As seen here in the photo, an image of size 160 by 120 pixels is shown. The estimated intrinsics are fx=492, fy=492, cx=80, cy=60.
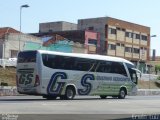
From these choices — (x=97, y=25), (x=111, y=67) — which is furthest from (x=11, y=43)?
(x=111, y=67)

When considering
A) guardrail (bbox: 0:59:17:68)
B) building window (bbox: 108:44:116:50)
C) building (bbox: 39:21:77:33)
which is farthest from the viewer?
building (bbox: 39:21:77:33)

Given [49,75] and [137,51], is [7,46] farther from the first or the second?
[137,51]

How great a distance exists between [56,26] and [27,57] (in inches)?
2892

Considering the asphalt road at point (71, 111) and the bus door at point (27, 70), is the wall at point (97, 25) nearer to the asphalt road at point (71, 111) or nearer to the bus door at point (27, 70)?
the bus door at point (27, 70)

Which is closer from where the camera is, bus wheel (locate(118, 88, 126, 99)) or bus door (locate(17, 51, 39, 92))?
bus door (locate(17, 51, 39, 92))

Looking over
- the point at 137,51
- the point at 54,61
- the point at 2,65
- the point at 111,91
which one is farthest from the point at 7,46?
the point at 137,51

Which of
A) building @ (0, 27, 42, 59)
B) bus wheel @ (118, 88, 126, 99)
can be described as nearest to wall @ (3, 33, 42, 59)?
building @ (0, 27, 42, 59)

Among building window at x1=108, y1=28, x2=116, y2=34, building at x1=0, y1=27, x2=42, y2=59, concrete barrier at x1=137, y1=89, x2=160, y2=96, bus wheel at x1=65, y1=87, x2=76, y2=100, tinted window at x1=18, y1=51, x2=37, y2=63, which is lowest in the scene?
concrete barrier at x1=137, y1=89, x2=160, y2=96

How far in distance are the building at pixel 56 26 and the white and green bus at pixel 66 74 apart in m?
66.7

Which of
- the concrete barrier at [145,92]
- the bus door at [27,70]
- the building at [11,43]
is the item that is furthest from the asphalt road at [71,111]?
the building at [11,43]

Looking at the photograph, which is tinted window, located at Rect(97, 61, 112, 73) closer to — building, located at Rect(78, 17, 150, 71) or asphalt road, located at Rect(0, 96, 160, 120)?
asphalt road, located at Rect(0, 96, 160, 120)

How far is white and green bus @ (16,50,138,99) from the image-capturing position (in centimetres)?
2991

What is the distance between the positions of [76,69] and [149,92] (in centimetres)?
2383

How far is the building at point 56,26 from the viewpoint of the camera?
103 m
